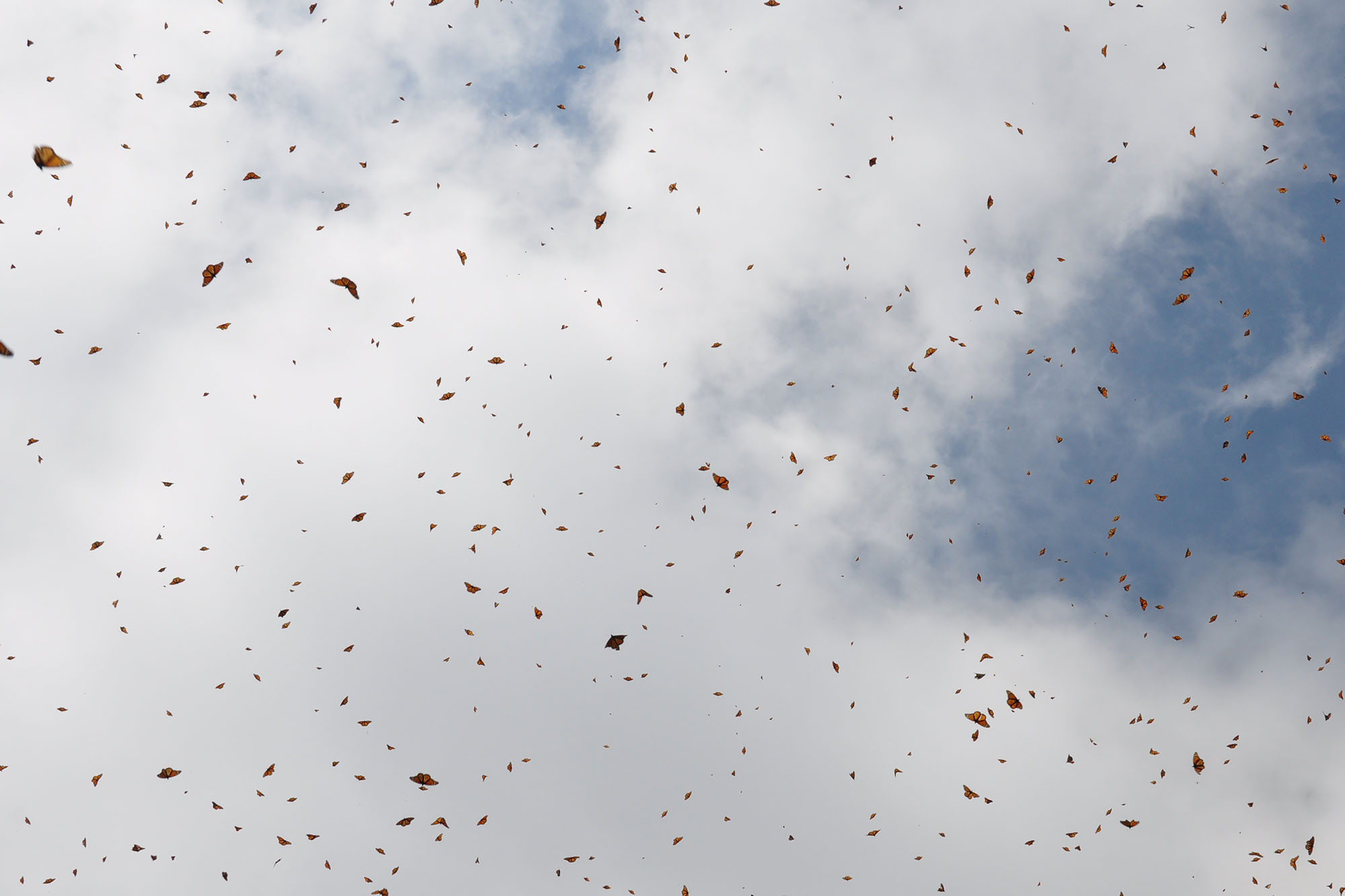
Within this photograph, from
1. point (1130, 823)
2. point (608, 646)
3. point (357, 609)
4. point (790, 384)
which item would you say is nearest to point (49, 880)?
point (357, 609)

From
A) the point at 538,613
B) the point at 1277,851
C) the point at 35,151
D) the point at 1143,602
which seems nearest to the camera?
the point at 35,151

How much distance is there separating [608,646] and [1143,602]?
2030 centimetres

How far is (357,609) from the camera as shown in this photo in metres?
31.7

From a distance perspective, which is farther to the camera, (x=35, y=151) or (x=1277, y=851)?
(x=1277, y=851)

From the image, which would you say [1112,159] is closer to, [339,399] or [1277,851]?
[1277,851]

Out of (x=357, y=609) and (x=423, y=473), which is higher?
(x=423, y=473)

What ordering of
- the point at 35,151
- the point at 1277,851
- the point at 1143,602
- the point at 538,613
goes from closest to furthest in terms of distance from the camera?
the point at 35,151 < the point at 1277,851 < the point at 1143,602 < the point at 538,613

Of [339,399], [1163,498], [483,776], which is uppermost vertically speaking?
[1163,498]

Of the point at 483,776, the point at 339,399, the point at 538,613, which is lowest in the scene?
the point at 483,776

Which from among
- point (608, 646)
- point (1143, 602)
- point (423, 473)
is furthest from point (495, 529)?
point (1143, 602)

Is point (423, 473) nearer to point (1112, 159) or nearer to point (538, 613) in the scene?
point (538, 613)

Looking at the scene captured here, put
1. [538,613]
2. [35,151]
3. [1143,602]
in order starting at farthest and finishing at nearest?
[538,613]
[1143,602]
[35,151]

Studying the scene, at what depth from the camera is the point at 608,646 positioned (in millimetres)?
30234

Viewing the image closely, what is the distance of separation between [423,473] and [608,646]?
950cm
